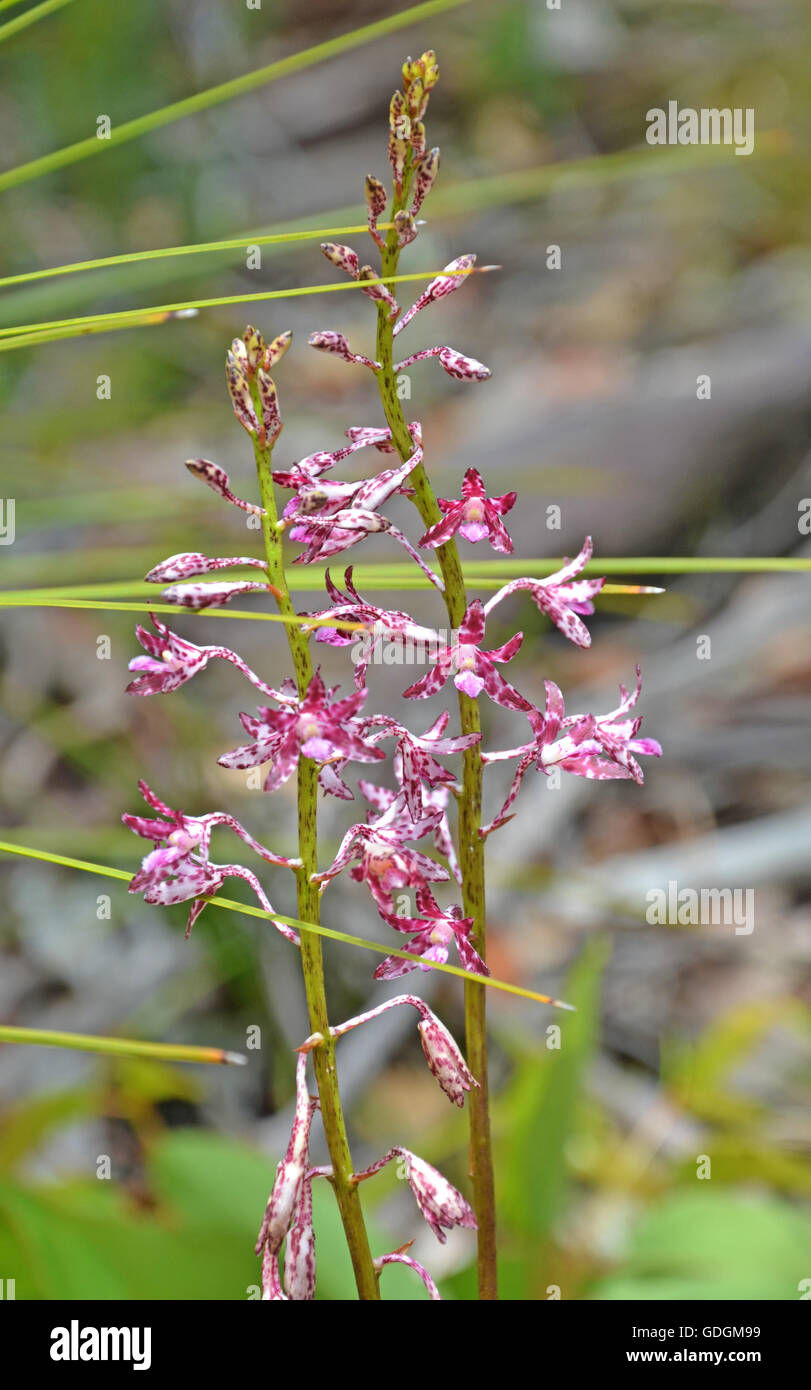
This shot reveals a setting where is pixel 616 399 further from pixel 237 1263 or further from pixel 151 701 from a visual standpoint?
pixel 237 1263

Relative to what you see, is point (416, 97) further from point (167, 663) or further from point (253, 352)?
point (167, 663)

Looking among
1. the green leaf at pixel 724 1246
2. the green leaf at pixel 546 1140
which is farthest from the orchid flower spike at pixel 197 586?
the green leaf at pixel 724 1246

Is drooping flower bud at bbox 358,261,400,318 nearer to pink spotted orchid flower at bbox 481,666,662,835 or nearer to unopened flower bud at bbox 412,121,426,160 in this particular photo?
unopened flower bud at bbox 412,121,426,160

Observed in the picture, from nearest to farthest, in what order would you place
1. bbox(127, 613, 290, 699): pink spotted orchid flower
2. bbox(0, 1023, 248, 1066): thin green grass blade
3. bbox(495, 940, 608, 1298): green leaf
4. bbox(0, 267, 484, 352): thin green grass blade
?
bbox(0, 1023, 248, 1066): thin green grass blade → bbox(127, 613, 290, 699): pink spotted orchid flower → bbox(0, 267, 484, 352): thin green grass blade → bbox(495, 940, 608, 1298): green leaf

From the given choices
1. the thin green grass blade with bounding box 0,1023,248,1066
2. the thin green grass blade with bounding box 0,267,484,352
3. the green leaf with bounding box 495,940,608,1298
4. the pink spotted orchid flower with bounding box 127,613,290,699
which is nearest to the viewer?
the thin green grass blade with bounding box 0,1023,248,1066

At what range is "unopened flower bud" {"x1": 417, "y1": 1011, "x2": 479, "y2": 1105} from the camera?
2.52 feet

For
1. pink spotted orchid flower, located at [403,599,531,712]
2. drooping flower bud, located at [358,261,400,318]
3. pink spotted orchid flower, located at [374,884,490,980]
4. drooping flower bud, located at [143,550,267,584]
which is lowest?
pink spotted orchid flower, located at [374,884,490,980]

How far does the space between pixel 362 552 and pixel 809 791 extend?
4.51ft

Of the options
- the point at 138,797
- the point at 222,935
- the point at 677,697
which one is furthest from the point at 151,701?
the point at 677,697

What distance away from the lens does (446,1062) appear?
771 mm

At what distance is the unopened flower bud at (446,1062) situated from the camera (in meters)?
0.77

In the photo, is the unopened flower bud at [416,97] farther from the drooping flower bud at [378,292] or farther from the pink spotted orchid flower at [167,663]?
the pink spotted orchid flower at [167,663]

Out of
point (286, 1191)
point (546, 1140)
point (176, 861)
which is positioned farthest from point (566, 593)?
point (546, 1140)

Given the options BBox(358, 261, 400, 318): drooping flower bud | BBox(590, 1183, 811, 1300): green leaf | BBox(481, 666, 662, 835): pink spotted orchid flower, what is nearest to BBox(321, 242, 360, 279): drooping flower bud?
BBox(358, 261, 400, 318): drooping flower bud
